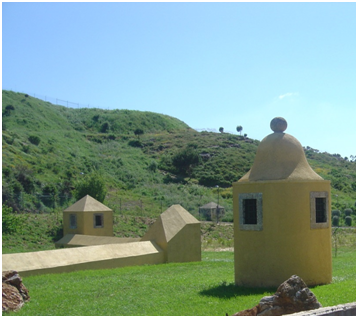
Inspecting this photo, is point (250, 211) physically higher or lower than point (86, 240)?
higher

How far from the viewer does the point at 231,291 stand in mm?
11398

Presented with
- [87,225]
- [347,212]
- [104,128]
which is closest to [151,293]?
[87,225]

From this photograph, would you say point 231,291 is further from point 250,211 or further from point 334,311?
point 334,311

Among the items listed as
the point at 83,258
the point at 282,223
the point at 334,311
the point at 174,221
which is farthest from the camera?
the point at 174,221

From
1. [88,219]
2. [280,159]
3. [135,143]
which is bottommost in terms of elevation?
[88,219]

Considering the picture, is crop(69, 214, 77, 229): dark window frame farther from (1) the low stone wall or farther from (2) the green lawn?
(1) the low stone wall

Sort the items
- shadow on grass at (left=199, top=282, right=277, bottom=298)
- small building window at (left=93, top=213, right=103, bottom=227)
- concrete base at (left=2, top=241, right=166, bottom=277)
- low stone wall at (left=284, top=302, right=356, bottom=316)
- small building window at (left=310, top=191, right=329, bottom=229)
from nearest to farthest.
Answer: low stone wall at (left=284, top=302, right=356, bottom=316), shadow on grass at (left=199, top=282, right=277, bottom=298), small building window at (left=310, top=191, right=329, bottom=229), concrete base at (left=2, top=241, right=166, bottom=277), small building window at (left=93, top=213, right=103, bottom=227)

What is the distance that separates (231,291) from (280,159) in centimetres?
404

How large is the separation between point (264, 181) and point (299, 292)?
410 cm

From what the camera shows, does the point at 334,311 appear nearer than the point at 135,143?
Yes

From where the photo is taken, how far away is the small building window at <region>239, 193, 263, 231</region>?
11.8 metres

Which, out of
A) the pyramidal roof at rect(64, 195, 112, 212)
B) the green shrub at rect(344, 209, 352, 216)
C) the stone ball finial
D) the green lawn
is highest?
the stone ball finial

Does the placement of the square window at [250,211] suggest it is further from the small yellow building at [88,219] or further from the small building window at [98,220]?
the small building window at [98,220]

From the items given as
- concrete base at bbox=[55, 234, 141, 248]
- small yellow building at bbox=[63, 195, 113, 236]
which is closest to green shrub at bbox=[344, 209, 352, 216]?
small yellow building at bbox=[63, 195, 113, 236]
